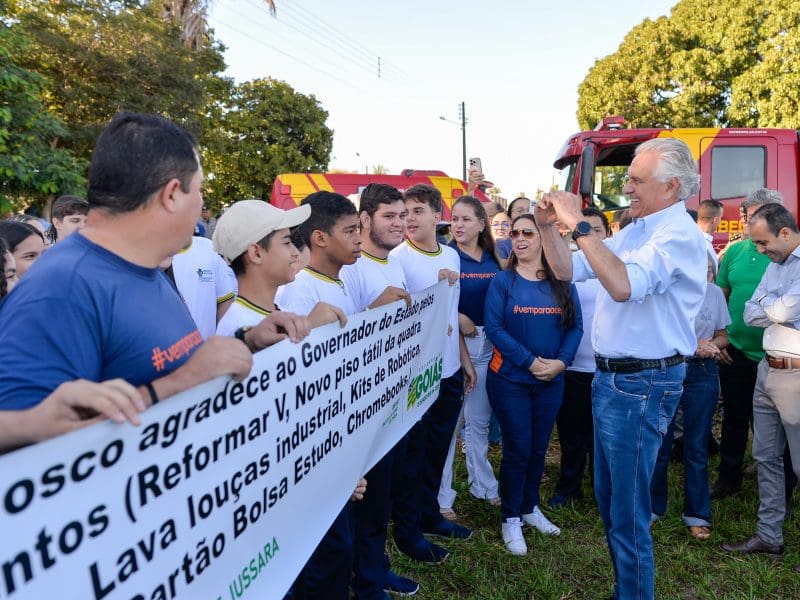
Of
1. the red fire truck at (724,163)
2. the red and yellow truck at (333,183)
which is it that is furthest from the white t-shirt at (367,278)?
the red and yellow truck at (333,183)

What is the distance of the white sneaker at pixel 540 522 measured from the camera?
395cm

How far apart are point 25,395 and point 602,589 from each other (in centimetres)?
324

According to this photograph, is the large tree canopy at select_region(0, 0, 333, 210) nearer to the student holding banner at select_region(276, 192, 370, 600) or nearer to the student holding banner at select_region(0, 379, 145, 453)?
the student holding banner at select_region(276, 192, 370, 600)

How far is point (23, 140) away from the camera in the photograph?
10.6 metres

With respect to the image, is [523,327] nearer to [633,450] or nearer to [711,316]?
[633,450]

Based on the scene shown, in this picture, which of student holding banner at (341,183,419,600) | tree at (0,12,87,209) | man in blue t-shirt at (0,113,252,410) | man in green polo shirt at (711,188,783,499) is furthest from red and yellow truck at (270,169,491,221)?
man in blue t-shirt at (0,113,252,410)

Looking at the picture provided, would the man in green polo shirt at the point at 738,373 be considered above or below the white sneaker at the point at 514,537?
above

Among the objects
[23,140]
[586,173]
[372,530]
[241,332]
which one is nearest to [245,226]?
[241,332]

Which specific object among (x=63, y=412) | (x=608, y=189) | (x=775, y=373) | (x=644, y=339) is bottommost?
(x=775, y=373)

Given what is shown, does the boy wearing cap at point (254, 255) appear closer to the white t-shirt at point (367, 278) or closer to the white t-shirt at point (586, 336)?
the white t-shirt at point (367, 278)

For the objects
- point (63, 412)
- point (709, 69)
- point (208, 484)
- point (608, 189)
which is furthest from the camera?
point (709, 69)

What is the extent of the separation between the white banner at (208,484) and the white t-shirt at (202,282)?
1.52 m

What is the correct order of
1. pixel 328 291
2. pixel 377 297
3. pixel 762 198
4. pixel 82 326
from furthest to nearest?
1. pixel 762 198
2. pixel 377 297
3. pixel 328 291
4. pixel 82 326

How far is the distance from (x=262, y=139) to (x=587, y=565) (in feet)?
94.0
